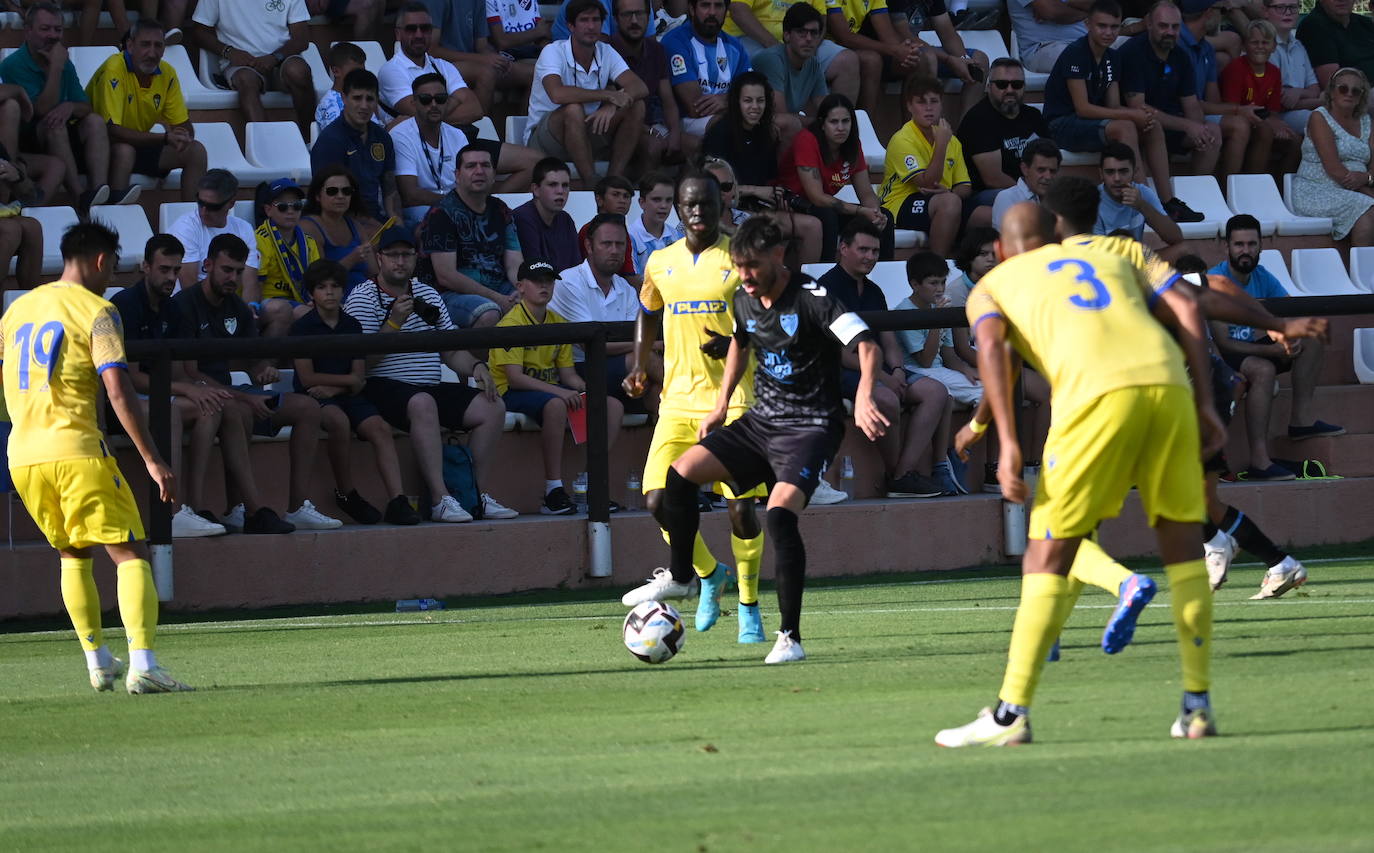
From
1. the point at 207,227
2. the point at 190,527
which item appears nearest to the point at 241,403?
the point at 190,527

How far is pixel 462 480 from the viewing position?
13.0 meters

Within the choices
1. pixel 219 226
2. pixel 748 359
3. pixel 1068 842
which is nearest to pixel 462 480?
pixel 219 226

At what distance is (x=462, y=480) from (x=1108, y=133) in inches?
291

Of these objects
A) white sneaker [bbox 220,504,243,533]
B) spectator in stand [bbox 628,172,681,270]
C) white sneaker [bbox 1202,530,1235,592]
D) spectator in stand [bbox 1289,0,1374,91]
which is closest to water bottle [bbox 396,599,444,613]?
white sneaker [bbox 220,504,243,533]

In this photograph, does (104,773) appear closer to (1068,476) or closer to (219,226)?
(1068,476)

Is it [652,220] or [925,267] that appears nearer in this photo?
[925,267]

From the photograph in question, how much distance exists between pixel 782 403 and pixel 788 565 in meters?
0.85

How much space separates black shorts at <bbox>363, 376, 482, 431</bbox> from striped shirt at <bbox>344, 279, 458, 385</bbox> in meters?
0.09

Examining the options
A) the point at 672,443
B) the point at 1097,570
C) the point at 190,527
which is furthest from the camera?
the point at 190,527

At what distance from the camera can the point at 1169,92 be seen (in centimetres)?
1778

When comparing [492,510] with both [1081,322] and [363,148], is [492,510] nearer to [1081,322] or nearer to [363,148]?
[363,148]

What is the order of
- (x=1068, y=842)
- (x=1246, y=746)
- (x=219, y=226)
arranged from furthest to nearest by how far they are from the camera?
(x=219, y=226) → (x=1246, y=746) → (x=1068, y=842)

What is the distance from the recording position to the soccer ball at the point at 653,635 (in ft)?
28.7

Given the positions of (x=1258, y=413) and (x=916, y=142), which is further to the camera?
(x=916, y=142)
